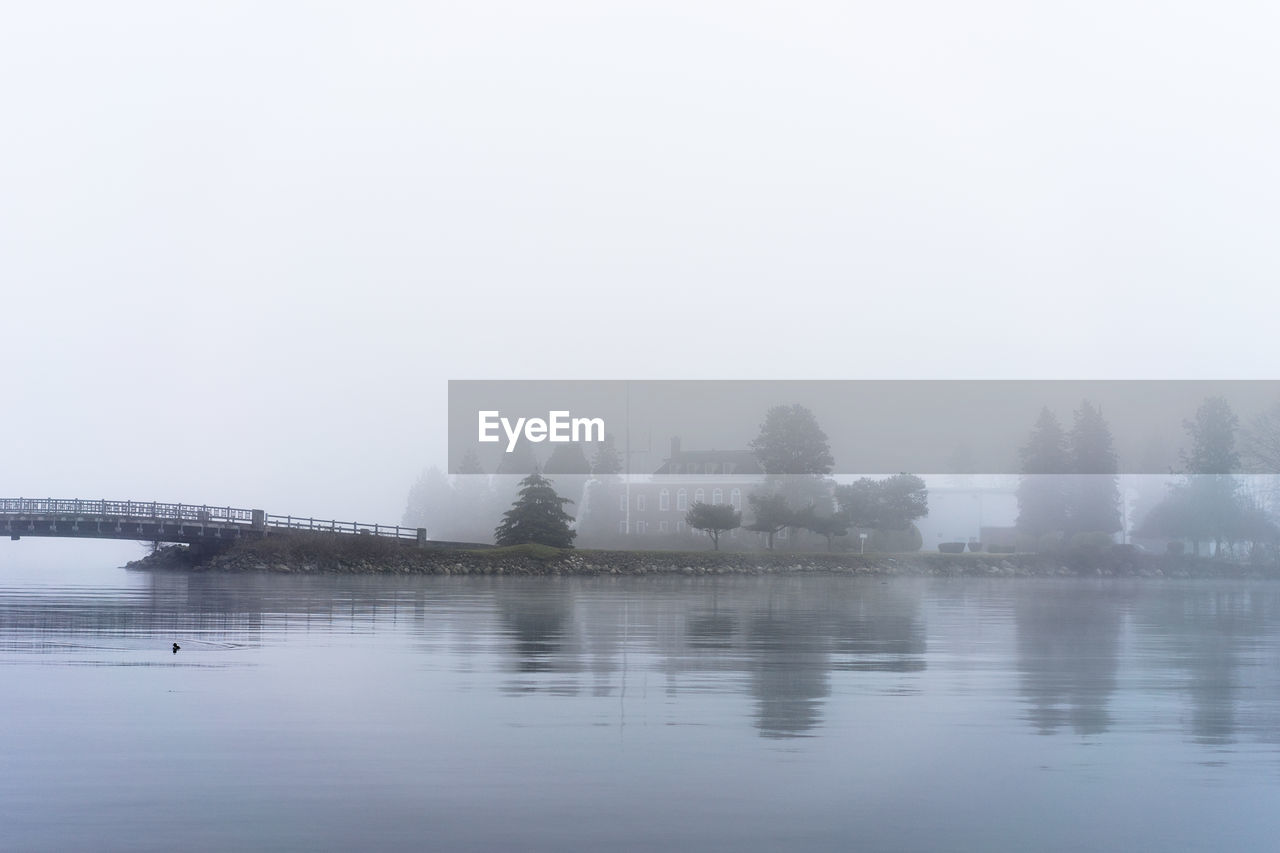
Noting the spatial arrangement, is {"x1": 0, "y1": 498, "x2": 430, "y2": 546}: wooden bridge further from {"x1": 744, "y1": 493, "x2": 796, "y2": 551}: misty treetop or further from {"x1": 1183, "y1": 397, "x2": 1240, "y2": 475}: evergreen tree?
{"x1": 1183, "y1": 397, "x2": 1240, "y2": 475}: evergreen tree

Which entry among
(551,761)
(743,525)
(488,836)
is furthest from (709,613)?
(743,525)

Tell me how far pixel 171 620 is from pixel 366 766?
17.9 metres

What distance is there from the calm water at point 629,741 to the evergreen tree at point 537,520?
64592 millimetres

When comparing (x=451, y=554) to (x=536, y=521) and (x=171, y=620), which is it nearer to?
(x=536, y=521)

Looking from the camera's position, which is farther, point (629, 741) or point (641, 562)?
point (641, 562)

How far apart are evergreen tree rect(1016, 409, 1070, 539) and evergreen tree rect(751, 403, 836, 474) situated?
63.6ft

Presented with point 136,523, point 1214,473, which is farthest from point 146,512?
point 1214,473

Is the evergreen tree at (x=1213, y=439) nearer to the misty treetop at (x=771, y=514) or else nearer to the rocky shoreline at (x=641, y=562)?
the rocky shoreline at (x=641, y=562)

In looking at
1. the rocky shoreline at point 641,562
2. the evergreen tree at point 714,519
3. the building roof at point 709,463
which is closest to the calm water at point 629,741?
the rocky shoreline at point 641,562

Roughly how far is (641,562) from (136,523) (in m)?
34.3

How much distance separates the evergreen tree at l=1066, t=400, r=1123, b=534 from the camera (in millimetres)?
110188

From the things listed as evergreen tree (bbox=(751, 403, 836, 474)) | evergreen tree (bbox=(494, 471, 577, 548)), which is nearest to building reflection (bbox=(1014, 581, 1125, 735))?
evergreen tree (bbox=(494, 471, 577, 548))

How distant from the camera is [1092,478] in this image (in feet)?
370

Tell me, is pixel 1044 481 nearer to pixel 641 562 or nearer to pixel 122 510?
pixel 641 562
